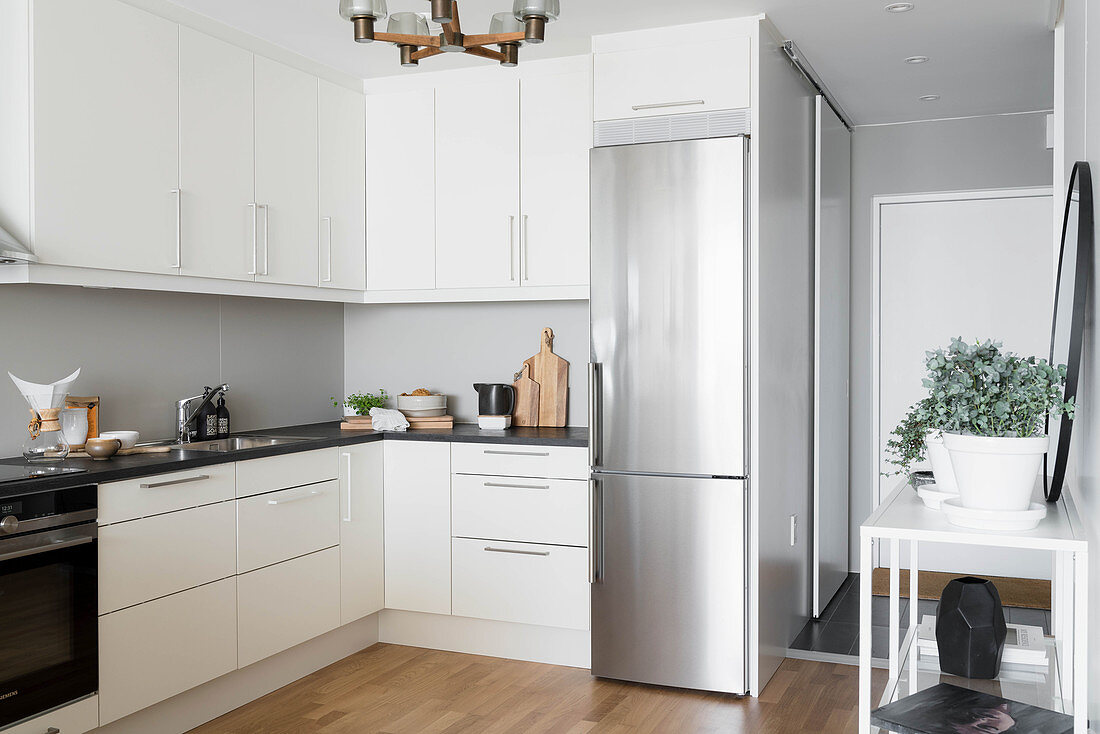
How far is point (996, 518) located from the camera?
168cm

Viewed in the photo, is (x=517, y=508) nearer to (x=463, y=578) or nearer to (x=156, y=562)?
(x=463, y=578)

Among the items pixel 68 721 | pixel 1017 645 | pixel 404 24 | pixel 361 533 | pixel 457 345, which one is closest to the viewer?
pixel 1017 645

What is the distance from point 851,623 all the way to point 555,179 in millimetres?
2433

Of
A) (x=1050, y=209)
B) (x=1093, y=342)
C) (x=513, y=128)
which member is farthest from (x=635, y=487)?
(x=1050, y=209)

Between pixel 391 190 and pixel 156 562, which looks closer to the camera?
pixel 156 562

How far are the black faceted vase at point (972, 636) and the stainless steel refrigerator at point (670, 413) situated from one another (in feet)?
4.56

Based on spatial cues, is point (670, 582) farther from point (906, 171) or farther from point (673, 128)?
point (906, 171)

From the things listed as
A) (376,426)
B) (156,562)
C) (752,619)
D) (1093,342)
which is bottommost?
(752,619)

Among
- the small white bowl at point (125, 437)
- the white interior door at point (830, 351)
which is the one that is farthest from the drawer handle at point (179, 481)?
the white interior door at point (830, 351)

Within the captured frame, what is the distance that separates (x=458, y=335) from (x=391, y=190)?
2.53 ft

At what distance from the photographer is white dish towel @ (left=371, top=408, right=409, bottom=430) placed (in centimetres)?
418

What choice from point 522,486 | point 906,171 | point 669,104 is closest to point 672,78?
point 669,104

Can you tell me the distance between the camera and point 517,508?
3891 millimetres

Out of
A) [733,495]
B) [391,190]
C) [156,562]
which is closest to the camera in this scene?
[156,562]
